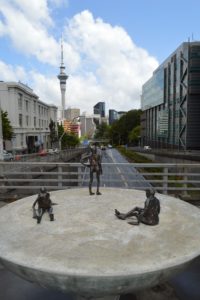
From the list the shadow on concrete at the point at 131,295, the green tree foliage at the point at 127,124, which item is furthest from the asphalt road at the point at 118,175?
the green tree foliage at the point at 127,124

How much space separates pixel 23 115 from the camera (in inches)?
2495

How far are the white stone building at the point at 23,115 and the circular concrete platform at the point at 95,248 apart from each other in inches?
1882

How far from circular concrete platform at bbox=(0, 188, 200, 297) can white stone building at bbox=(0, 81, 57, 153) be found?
1882 inches

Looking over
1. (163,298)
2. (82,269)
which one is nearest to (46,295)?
(82,269)

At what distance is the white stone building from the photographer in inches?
2188

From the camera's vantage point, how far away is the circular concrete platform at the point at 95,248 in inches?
118

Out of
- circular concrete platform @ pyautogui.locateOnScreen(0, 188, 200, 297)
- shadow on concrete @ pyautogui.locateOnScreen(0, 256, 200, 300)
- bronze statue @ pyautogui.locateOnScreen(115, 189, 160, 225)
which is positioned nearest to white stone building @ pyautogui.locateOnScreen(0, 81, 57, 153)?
circular concrete platform @ pyautogui.locateOnScreen(0, 188, 200, 297)

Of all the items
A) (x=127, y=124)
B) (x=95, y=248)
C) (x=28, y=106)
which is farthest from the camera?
(x=127, y=124)

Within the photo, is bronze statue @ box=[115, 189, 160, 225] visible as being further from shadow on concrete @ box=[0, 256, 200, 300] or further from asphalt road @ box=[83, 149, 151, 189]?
asphalt road @ box=[83, 149, 151, 189]

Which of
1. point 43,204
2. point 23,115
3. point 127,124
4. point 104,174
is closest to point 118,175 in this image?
point 104,174

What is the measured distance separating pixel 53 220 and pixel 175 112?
5367cm

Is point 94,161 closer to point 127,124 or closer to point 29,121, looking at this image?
point 29,121

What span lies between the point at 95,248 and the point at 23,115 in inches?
2499

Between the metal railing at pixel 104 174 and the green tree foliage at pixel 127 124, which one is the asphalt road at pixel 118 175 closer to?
the metal railing at pixel 104 174
